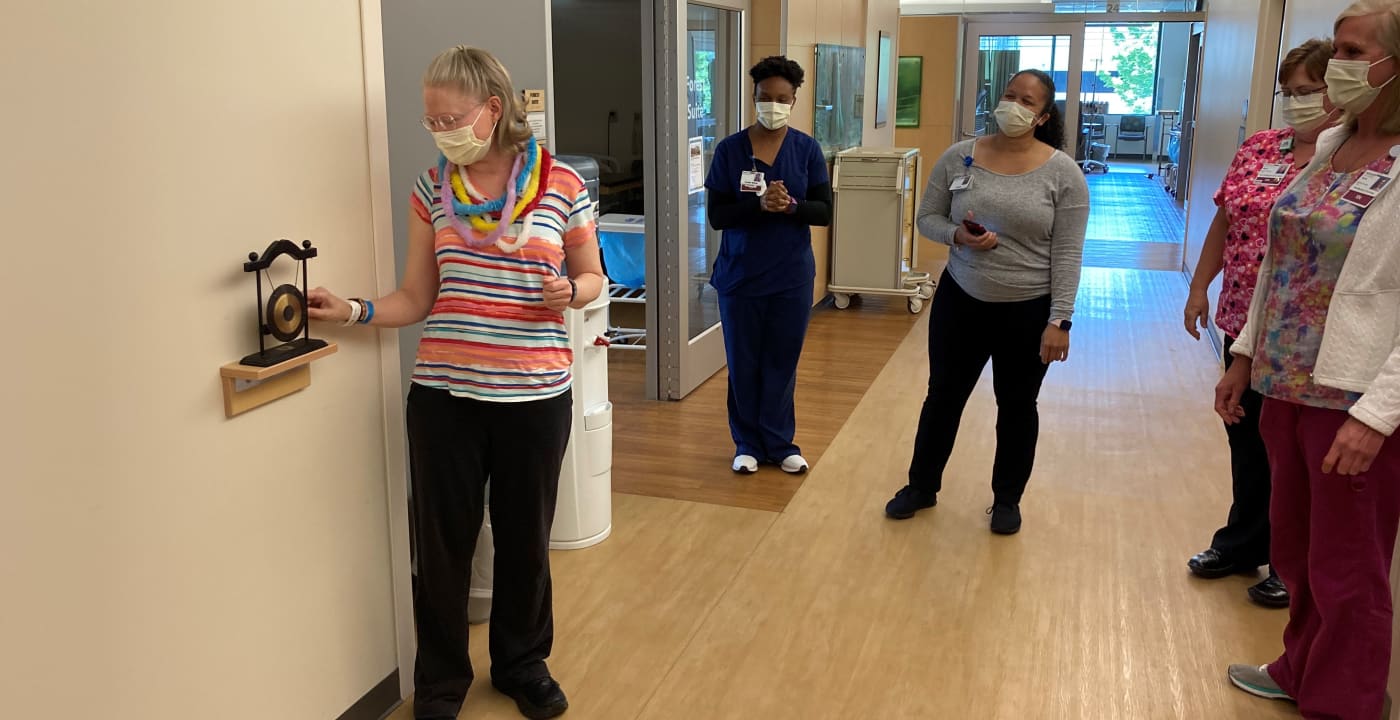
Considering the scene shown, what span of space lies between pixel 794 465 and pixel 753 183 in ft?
3.62

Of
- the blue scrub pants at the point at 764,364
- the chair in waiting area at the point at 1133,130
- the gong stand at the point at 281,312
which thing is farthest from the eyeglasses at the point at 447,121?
the chair in waiting area at the point at 1133,130

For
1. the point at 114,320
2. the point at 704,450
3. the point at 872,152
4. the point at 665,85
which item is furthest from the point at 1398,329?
the point at 872,152

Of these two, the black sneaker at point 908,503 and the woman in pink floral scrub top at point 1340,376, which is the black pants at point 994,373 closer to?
the black sneaker at point 908,503

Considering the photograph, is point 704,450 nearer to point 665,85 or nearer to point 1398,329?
point 665,85

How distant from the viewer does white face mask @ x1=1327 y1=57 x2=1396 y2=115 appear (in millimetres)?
2174

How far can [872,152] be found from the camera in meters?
7.41

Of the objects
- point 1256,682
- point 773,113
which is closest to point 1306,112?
point 1256,682

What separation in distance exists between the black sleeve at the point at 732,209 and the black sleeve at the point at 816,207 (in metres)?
0.05

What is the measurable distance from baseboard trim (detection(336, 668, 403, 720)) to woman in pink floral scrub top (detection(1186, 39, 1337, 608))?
94.2 inches

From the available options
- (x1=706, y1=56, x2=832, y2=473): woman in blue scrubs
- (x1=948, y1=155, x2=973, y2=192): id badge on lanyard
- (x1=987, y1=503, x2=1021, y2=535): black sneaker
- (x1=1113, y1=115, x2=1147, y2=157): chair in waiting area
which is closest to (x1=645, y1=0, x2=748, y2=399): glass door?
(x1=706, y1=56, x2=832, y2=473): woman in blue scrubs

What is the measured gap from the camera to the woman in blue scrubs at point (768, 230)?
4.04m

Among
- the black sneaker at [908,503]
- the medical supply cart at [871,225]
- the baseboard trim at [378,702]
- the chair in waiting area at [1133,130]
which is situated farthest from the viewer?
the chair in waiting area at [1133,130]

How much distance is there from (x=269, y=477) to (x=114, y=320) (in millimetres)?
490

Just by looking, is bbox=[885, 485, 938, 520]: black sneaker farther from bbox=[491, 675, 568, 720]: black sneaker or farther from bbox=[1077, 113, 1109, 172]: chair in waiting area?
bbox=[1077, 113, 1109, 172]: chair in waiting area
